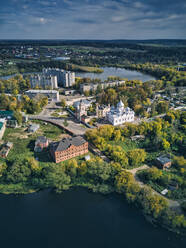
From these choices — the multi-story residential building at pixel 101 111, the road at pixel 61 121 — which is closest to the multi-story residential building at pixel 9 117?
the road at pixel 61 121

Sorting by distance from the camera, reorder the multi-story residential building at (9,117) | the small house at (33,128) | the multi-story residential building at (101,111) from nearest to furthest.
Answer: the small house at (33,128)
the multi-story residential building at (9,117)
the multi-story residential building at (101,111)

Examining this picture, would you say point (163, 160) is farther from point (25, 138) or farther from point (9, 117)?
point (9, 117)

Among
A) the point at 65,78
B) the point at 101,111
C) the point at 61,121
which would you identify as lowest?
the point at 61,121

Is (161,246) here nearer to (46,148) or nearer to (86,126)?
(46,148)

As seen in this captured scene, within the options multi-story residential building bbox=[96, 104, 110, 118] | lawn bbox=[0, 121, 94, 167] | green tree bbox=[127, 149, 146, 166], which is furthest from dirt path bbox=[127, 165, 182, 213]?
multi-story residential building bbox=[96, 104, 110, 118]

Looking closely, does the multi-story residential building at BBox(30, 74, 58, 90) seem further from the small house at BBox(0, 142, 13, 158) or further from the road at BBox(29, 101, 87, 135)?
the small house at BBox(0, 142, 13, 158)

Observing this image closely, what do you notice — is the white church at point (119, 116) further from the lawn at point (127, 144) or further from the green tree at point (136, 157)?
the green tree at point (136, 157)

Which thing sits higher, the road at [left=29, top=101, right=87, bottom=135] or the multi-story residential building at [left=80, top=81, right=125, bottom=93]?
the multi-story residential building at [left=80, top=81, right=125, bottom=93]

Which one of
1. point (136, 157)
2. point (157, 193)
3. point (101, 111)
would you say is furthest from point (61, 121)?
point (157, 193)

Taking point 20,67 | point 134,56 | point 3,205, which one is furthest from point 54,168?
point 134,56
